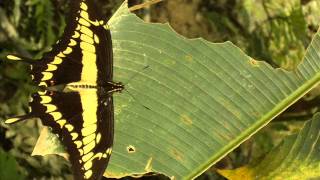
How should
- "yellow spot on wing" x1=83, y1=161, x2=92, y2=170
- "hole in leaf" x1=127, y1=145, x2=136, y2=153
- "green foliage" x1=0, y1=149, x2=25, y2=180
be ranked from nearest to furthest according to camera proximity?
"yellow spot on wing" x1=83, y1=161, x2=92, y2=170 < "hole in leaf" x1=127, y1=145, x2=136, y2=153 < "green foliage" x1=0, y1=149, x2=25, y2=180

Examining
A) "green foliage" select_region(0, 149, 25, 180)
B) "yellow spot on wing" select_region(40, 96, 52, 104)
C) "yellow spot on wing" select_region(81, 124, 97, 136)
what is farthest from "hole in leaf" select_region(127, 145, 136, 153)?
"green foliage" select_region(0, 149, 25, 180)

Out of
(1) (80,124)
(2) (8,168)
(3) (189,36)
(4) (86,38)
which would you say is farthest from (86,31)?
(3) (189,36)

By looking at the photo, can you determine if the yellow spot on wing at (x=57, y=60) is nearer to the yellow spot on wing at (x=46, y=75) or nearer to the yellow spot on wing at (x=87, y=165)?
the yellow spot on wing at (x=46, y=75)

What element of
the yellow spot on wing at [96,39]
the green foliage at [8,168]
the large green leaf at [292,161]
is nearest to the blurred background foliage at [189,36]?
the green foliage at [8,168]

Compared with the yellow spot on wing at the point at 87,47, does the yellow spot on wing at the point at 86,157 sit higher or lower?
lower

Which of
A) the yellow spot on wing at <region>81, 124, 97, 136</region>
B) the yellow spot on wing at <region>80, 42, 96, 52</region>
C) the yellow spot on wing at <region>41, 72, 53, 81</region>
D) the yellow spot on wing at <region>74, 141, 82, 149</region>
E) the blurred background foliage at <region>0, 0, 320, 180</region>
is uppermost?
the yellow spot on wing at <region>80, 42, 96, 52</region>

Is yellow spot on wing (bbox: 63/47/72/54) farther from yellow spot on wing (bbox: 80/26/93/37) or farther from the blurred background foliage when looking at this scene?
the blurred background foliage

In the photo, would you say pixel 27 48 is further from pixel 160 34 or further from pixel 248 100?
pixel 248 100

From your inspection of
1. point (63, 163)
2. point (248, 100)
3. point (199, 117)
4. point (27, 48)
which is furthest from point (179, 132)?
point (27, 48)
